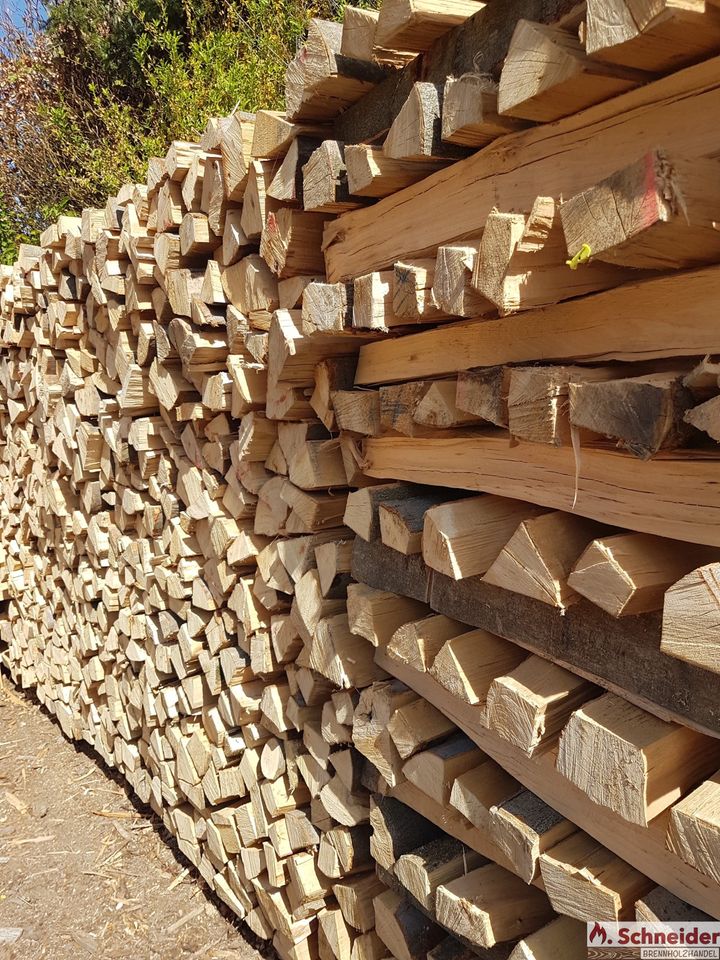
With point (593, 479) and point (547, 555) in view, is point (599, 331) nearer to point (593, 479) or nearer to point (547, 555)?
point (593, 479)

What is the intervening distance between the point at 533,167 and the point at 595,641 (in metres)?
0.77

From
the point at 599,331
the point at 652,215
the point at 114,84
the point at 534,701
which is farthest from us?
the point at 114,84

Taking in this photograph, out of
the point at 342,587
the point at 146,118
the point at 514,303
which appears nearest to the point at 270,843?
the point at 342,587

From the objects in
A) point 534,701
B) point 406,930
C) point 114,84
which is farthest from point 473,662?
point 114,84

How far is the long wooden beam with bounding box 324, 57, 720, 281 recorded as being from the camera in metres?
0.99

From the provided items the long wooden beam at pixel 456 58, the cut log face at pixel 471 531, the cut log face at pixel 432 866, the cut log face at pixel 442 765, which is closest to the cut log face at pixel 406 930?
the cut log face at pixel 432 866

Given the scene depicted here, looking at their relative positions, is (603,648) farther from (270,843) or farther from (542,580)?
(270,843)

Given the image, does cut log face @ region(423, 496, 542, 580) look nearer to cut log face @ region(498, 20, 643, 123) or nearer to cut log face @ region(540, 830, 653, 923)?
cut log face @ region(540, 830, 653, 923)

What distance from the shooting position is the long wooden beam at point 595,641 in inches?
42.2

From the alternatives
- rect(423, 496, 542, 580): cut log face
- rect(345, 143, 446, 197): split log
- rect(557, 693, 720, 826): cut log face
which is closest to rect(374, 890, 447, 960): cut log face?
rect(557, 693, 720, 826): cut log face

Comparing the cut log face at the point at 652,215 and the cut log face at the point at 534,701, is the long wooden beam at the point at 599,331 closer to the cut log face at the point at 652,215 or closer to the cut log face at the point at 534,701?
the cut log face at the point at 652,215

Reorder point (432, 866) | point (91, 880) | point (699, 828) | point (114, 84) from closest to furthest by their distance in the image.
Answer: point (699, 828) < point (432, 866) < point (91, 880) < point (114, 84)

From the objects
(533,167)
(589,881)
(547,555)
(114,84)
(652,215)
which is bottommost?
(589,881)

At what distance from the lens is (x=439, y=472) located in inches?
60.0
